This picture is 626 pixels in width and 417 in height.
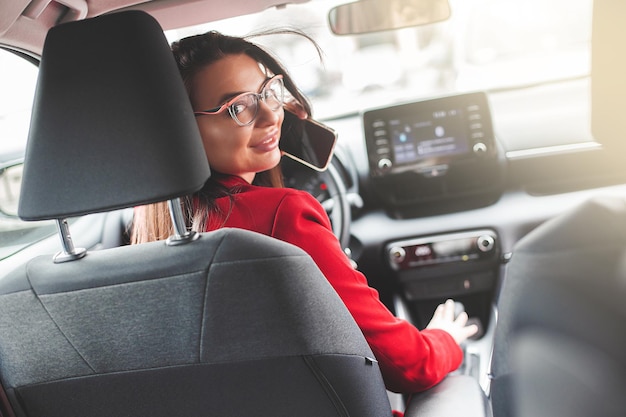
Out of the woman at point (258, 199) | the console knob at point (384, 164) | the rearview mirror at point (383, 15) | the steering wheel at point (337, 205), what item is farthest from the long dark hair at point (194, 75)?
the console knob at point (384, 164)

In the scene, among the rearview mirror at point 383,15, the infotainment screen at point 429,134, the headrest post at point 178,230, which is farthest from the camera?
the infotainment screen at point 429,134

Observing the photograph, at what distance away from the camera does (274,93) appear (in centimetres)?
195

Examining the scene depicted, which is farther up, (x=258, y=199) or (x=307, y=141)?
(x=258, y=199)

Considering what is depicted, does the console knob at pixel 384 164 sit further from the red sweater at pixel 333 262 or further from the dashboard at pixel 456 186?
the red sweater at pixel 333 262

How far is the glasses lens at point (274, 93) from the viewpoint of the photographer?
1.91 metres

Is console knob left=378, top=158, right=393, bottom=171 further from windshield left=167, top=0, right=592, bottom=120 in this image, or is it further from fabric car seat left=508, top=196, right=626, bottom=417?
fabric car seat left=508, top=196, right=626, bottom=417

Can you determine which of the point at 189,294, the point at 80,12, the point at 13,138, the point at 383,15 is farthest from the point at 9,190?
the point at 383,15

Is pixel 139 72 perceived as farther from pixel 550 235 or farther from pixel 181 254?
pixel 550 235

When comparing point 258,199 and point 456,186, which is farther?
point 456,186

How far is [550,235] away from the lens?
107 centimetres

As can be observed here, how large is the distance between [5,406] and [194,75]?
984mm

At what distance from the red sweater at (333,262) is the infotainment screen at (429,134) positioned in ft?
5.81

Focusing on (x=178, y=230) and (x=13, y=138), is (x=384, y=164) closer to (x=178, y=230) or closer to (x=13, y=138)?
(x=13, y=138)

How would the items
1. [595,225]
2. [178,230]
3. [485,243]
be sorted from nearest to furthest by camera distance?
[595,225]
[178,230]
[485,243]
